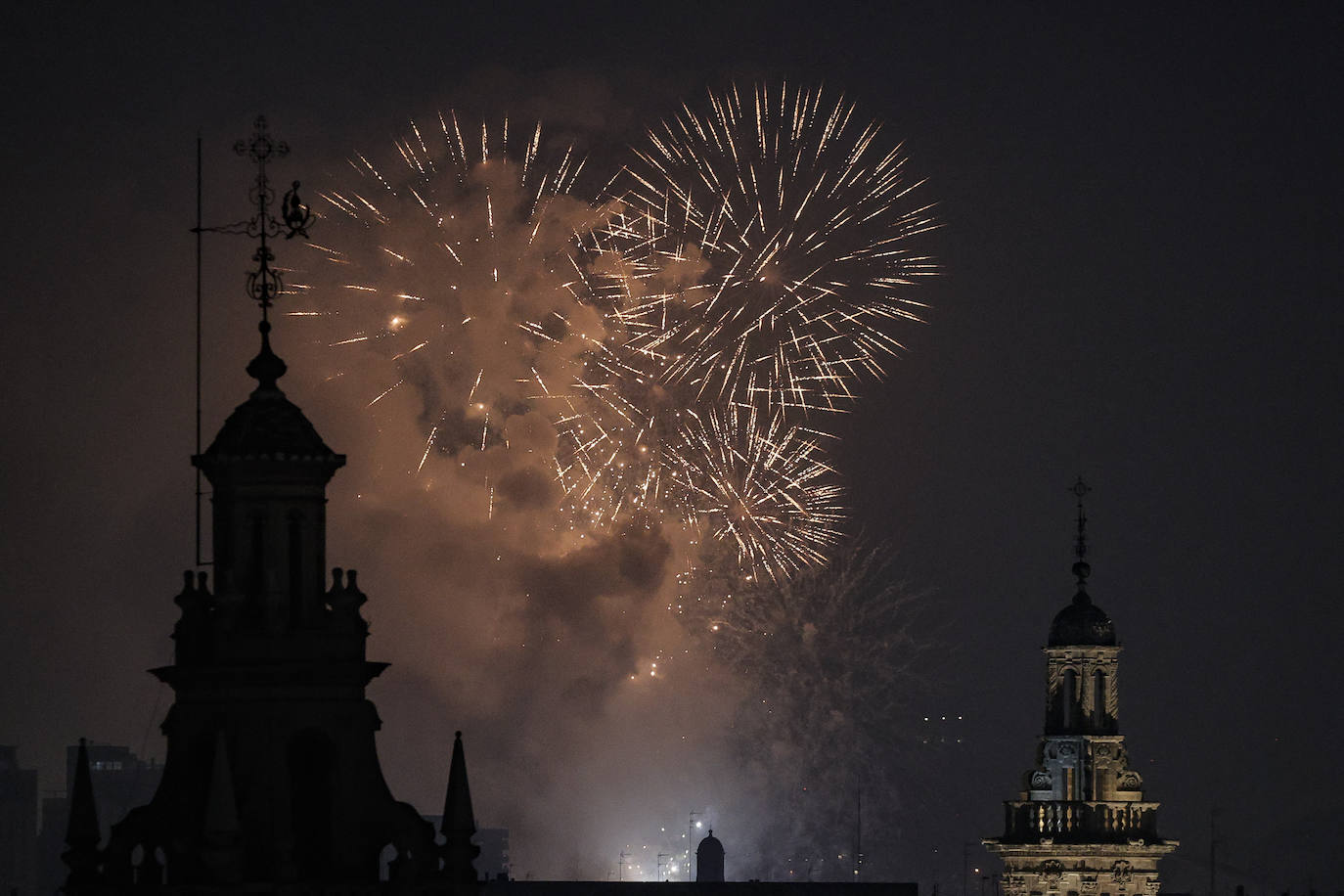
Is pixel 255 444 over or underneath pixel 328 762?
over

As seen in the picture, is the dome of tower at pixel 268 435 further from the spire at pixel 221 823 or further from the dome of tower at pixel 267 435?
the spire at pixel 221 823

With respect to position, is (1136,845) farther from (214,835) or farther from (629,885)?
(214,835)

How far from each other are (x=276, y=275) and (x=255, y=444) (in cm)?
418

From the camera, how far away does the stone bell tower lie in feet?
488

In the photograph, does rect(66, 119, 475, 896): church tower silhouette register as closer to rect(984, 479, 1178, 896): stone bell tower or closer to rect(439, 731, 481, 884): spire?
rect(439, 731, 481, 884): spire

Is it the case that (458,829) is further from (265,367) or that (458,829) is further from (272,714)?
(265,367)

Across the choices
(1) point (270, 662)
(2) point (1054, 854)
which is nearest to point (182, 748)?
→ (1) point (270, 662)

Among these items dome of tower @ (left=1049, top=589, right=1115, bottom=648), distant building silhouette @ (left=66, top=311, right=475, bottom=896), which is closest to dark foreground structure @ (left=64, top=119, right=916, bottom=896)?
distant building silhouette @ (left=66, top=311, right=475, bottom=896)

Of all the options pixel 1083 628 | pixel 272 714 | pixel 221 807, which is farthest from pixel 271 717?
pixel 1083 628

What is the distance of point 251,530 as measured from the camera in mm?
63969

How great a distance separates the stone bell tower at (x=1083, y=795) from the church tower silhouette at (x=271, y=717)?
85845 mm

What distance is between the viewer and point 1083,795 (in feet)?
492

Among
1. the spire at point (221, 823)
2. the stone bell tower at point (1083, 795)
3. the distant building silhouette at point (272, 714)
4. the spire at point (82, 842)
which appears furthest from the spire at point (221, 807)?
the stone bell tower at point (1083, 795)

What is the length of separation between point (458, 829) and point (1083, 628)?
8589 centimetres
